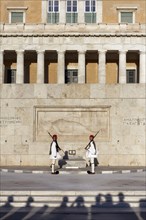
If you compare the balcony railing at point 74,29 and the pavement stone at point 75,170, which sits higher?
the balcony railing at point 74,29

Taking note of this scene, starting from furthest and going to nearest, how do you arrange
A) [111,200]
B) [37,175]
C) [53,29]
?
[53,29]
[37,175]
[111,200]

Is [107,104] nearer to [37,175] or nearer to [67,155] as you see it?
[67,155]

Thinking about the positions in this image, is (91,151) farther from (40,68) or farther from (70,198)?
(40,68)

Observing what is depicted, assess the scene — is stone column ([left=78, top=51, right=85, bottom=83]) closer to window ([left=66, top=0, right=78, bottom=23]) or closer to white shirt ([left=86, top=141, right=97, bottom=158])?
window ([left=66, top=0, right=78, bottom=23])

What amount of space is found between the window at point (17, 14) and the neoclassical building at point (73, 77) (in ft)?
0.34

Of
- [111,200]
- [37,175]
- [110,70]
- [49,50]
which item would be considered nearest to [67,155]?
[37,175]

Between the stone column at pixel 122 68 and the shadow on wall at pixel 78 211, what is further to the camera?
the stone column at pixel 122 68

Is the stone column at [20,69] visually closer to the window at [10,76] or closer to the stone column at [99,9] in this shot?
the window at [10,76]

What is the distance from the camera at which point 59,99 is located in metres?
25.2

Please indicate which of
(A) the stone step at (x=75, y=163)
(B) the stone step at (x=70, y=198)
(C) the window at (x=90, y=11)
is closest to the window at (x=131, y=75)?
(C) the window at (x=90, y=11)

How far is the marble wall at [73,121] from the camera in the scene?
24.6 metres

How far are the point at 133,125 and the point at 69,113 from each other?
3.35 meters

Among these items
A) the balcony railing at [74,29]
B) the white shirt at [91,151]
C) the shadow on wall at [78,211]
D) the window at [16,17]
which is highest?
the window at [16,17]

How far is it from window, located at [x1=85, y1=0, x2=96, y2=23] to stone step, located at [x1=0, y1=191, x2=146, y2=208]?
36.6 metres
